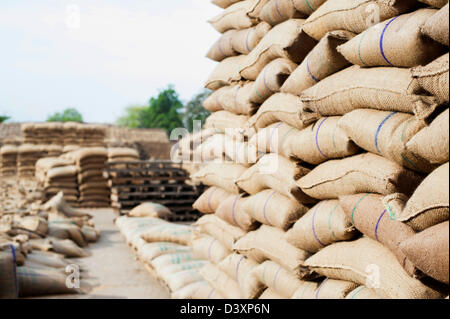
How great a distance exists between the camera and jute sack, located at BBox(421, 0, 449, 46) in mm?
1771

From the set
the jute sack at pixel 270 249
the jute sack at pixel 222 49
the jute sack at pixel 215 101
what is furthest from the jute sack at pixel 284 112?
the jute sack at pixel 222 49

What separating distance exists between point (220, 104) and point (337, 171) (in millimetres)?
2045

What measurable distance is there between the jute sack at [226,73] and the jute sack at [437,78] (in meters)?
2.33

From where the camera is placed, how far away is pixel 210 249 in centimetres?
468

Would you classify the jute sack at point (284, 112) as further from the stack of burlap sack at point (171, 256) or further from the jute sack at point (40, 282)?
the jute sack at point (40, 282)

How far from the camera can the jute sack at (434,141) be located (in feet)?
5.76

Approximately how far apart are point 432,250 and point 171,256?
4184 mm

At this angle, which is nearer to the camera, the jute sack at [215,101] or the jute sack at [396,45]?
the jute sack at [396,45]

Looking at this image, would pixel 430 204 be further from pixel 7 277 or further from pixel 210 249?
pixel 7 277

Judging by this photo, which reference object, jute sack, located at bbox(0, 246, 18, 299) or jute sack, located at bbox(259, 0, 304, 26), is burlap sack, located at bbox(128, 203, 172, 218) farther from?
jute sack, located at bbox(259, 0, 304, 26)

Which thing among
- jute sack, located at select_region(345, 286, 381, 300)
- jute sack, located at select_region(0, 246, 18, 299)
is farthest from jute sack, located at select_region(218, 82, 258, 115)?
jute sack, located at select_region(0, 246, 18, 299)

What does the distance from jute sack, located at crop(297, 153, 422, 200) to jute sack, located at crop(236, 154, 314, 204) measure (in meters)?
0.10
